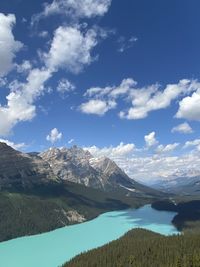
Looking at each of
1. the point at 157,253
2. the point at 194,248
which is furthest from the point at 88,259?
the point at 194,248

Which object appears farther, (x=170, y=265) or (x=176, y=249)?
(x=176, y=249)

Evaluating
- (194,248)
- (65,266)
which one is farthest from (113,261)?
(194,248)

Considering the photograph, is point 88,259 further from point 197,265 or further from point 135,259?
point 197,265

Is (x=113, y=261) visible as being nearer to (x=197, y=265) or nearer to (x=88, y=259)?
(x=88, y=259)

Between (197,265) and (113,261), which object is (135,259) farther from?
(197,265)

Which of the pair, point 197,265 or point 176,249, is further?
point 176,249

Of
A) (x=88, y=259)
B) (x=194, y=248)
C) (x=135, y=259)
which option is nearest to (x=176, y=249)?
(x=194, y=248)

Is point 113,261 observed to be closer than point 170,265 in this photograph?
No
